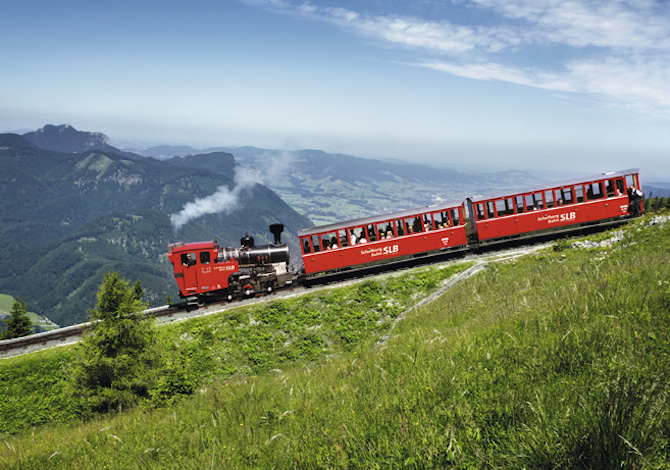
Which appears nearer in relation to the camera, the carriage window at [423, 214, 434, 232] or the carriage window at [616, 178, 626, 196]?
the carriage window at [616, 178, 626, 196]

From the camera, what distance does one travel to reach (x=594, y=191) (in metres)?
25.6

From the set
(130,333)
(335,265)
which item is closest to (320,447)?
(130,333)

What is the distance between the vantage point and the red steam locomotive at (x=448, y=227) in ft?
83.9

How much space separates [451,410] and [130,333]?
17.7m

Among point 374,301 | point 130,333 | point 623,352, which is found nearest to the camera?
point 623,352

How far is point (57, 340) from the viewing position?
25.2 metres

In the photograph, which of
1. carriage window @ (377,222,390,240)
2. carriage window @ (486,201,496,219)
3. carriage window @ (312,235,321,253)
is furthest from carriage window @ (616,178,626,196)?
carriage window @ (312,235,321,253)

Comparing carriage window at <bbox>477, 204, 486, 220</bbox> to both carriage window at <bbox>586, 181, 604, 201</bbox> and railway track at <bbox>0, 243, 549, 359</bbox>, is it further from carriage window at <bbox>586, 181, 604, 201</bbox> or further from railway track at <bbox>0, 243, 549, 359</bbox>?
carriage window at <bbox>586, 181, 604, 201</bbox>

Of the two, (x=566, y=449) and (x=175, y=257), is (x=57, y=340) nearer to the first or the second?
(x=175, y=257)

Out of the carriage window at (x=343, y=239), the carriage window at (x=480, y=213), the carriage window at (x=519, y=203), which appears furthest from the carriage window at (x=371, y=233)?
the carriage window at (x=519, y=203)

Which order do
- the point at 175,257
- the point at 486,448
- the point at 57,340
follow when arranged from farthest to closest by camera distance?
the point at 175,257, the point at 57,340, the point at 486,448

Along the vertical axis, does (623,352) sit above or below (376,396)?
above

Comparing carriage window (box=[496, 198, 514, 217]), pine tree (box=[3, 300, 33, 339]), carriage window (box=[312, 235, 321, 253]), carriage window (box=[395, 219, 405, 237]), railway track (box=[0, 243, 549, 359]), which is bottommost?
pine tree (box=[3, 300, 33, 339])

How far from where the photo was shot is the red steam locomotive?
83.9 feet
